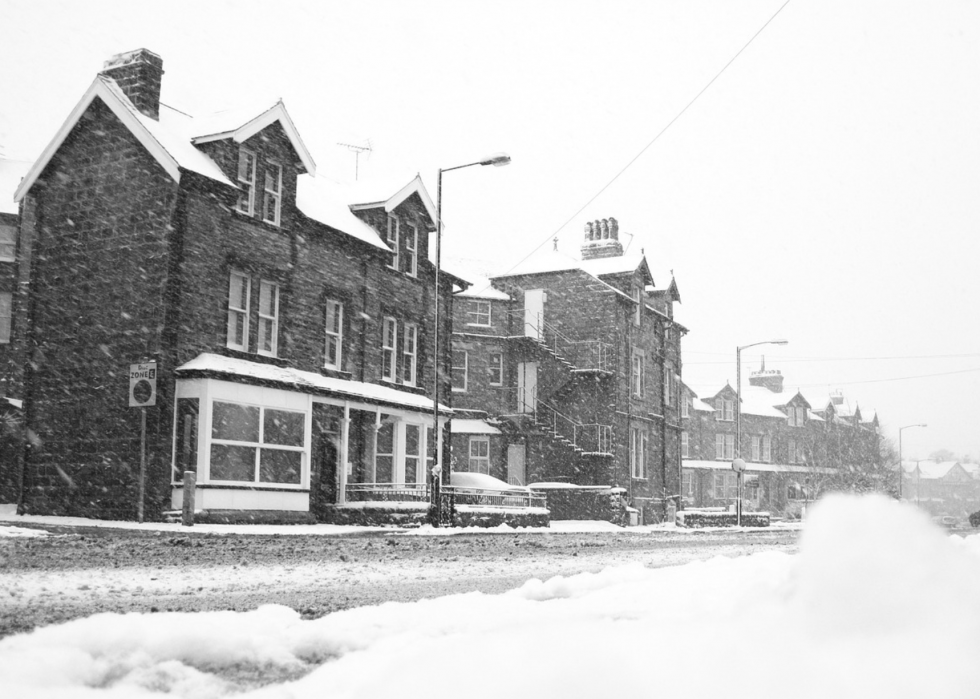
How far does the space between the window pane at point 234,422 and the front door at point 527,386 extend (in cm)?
1603

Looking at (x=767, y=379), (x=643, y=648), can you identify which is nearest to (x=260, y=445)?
(x=643, y=648)

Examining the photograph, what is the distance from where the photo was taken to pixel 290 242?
25.0 metres

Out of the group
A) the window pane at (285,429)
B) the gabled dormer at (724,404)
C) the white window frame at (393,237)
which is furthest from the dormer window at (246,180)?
the gabled dormer at (724,404)

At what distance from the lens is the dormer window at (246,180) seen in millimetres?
23797

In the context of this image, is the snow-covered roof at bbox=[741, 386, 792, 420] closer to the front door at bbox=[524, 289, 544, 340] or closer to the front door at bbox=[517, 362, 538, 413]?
the front door at bbox=[524, 289, 544, 340]

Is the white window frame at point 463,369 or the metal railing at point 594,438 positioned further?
the metal railing at point 594,438

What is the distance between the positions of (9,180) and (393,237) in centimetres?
1530

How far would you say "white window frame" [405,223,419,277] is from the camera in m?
30.1

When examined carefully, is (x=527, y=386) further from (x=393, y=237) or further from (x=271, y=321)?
(x=271, y=321)

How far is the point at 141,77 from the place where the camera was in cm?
2330

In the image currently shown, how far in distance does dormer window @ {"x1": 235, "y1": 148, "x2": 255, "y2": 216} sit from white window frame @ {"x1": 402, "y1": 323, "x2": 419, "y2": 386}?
23.4 ft

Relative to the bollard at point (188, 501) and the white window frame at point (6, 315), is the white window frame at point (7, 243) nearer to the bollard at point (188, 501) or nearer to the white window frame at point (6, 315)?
the white window frame at point (6, 315)

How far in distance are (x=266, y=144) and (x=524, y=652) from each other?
2324cm

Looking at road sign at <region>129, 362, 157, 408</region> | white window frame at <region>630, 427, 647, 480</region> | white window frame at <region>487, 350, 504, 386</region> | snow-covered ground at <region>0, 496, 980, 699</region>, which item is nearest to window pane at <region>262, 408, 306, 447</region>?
road sign at <region>129, 362, 157, 408</region>
